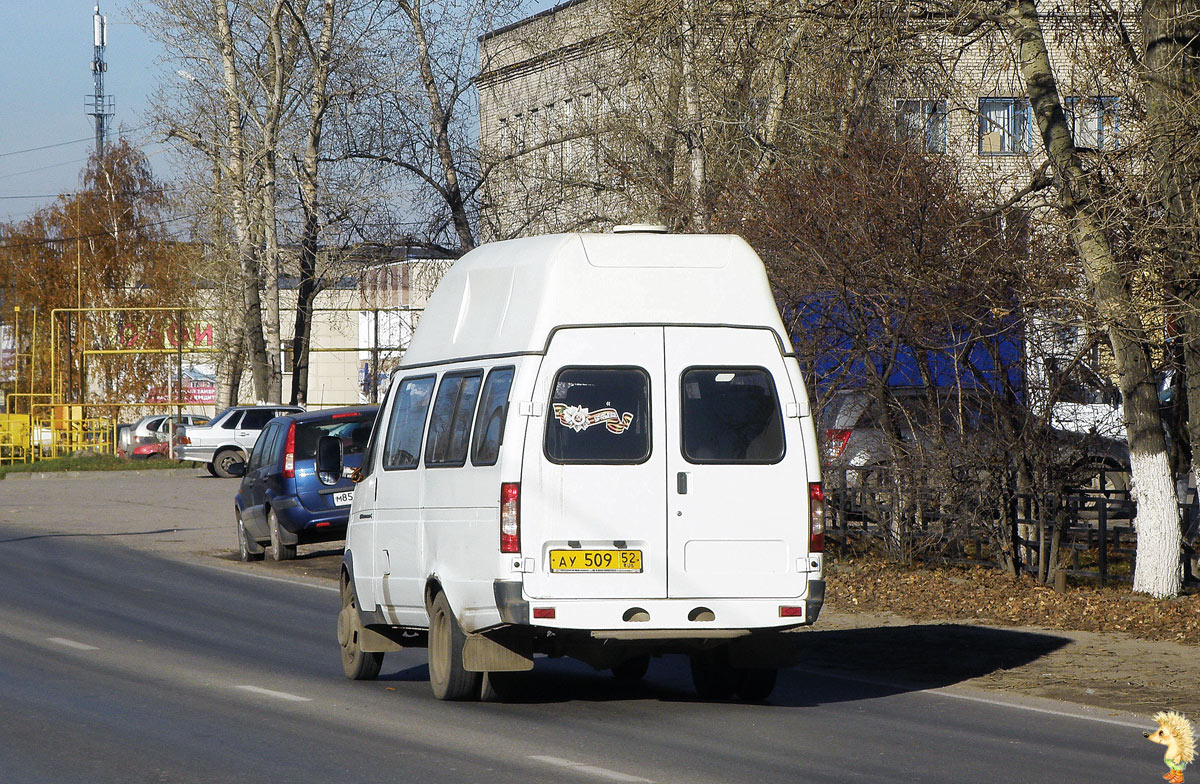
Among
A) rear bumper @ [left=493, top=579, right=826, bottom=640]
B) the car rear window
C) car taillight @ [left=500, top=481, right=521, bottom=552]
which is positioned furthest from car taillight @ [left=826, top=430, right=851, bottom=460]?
car taillight @ [left=500, top=481, right=521, bottom=552]

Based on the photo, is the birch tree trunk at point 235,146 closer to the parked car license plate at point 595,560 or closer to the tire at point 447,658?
the tire at point 447,658

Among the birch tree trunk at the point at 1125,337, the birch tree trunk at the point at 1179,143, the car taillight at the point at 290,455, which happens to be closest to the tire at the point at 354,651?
the birch tree trunk at the point at 1179,143

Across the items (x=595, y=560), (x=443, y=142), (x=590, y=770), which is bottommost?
(x=590, y=770)

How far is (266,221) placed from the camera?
113ft

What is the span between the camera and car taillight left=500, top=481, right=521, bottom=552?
902 centimetres

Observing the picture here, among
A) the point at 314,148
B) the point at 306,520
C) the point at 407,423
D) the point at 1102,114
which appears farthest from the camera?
the point at 314,148

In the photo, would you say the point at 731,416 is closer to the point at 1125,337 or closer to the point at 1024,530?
the point at 1125,337

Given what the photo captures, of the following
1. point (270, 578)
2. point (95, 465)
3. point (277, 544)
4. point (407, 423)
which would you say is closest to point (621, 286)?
point (407, 423)

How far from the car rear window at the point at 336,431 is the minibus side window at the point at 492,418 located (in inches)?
443

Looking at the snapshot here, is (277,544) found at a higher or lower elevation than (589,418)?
lower

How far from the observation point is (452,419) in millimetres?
10023

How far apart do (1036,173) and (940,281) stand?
147 cm

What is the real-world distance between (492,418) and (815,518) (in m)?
1.89

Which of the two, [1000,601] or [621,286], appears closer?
[621,286]
